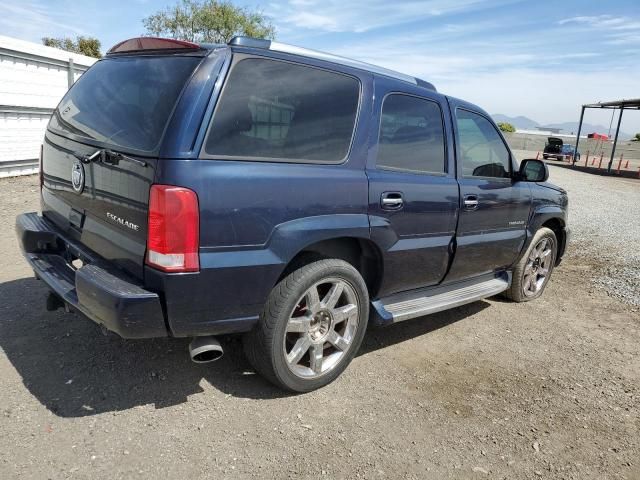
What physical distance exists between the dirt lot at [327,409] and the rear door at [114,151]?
2.80 feet

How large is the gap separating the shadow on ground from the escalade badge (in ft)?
2.89

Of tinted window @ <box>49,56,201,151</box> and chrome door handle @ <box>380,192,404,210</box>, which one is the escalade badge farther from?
chrome door handle @ <box>380,192,404,210</box>

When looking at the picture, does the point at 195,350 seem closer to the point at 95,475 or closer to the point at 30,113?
the point at 95,475

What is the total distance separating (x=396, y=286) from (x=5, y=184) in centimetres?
770

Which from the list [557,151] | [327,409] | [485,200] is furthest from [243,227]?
[557,151]

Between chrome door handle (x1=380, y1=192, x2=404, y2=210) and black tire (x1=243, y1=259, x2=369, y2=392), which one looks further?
chrome door handle (x1=380, y1=192, x2=404, y2=210)

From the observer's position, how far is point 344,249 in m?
3.30

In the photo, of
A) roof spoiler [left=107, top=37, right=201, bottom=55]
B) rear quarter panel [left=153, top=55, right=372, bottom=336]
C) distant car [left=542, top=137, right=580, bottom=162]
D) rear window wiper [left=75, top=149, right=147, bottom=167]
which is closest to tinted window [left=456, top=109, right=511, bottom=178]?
rear quarter panel [left=153, top=55, right=372, bottom=336]

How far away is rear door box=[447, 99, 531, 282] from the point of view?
403 cm

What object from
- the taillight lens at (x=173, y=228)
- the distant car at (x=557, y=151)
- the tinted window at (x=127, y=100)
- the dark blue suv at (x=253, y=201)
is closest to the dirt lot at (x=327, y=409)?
the dark blue suv at (x=253, y=201)

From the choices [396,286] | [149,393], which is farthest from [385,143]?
[149,393]

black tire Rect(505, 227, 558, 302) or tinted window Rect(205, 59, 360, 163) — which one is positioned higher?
tinted window Rect(205, 59, 360, 163)

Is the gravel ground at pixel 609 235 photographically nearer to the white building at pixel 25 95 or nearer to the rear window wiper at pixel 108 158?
the rear window wiper at pixel 108 158

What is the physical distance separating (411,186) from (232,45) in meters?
1.49
